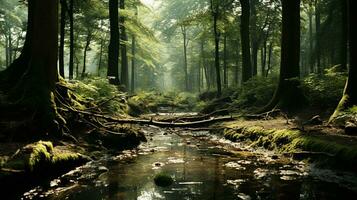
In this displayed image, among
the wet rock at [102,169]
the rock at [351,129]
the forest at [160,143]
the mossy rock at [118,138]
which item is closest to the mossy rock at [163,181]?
the forest at [160,143]

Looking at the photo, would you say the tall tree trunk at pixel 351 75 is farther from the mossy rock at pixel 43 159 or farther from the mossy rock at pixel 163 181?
the mossy rock at pixel 43 159

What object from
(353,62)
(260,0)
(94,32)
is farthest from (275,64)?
(353,62)

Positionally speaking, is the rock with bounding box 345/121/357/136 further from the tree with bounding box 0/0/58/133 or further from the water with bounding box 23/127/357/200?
the tree with bounding box 0/0/58/133

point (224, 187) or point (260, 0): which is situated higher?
point (260, 0)

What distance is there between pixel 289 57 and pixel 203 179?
32.4 ft

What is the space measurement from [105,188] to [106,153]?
143 inches

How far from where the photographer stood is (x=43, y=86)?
9609 mm

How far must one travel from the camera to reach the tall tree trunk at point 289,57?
603 inches

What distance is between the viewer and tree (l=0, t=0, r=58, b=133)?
9.24 m

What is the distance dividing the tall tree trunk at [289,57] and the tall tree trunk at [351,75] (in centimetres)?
392

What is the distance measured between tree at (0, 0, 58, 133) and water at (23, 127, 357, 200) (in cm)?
179

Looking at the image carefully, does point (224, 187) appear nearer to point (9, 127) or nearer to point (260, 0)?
point (9, 127)

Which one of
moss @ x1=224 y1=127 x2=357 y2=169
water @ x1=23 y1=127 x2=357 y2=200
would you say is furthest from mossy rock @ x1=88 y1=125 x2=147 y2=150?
moss @ x1=224 y1=127 x2=357 y2=169

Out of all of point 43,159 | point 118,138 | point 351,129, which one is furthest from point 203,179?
point 118,138
